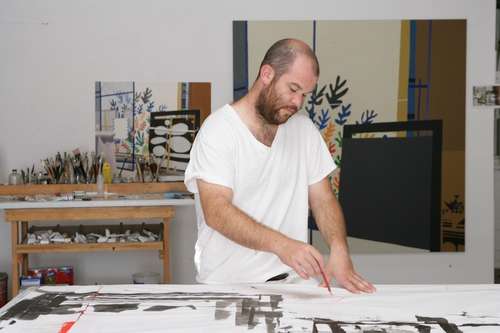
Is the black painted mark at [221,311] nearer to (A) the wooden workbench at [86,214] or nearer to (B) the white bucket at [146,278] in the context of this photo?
(A) the wooden workbench at [86,214]

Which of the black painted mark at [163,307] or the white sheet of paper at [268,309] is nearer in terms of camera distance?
the white sheet of paper at [268,309]

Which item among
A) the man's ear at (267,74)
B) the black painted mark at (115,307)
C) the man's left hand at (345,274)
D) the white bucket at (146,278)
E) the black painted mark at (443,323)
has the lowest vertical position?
the white bucket at (146,278)

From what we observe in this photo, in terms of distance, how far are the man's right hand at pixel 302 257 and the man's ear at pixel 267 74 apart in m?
0.60

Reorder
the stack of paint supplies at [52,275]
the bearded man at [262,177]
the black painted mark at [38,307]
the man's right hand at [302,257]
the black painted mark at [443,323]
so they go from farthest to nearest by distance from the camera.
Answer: the stack of paint supplies at [52,275] < the bearded man at [262,177] < the man's right hand at [302,257] < the black painted mark at [38,307] < the black painted mark at [443,323]

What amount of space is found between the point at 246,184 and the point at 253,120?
0.75 feet

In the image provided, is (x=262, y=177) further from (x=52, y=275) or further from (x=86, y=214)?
(x=52, y=275)

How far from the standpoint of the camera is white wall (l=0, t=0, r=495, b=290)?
415 centimetres

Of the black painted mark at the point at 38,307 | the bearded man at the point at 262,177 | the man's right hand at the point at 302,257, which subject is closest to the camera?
the black painted mark at the point at 38,307

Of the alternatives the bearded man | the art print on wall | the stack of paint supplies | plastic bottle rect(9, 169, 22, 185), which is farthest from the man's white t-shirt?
plastic bottle rect(9, 169, 22, 185)

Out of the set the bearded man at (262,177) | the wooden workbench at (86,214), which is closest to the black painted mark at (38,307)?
the bearded man at (262,177)

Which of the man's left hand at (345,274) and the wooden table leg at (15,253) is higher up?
the man's left hand at (345,274)

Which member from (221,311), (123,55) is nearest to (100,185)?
(123,55)

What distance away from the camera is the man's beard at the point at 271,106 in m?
2.21

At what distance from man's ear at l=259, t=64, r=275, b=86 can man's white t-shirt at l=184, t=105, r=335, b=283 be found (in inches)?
6.0
